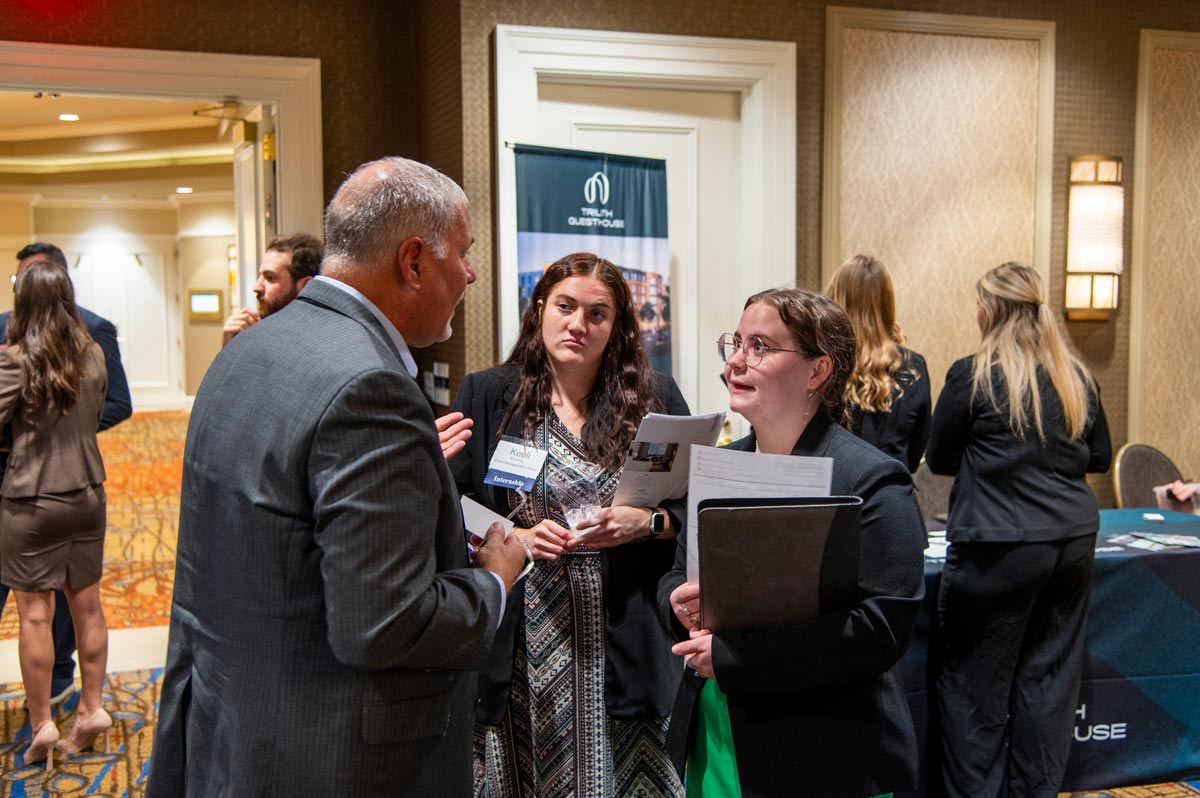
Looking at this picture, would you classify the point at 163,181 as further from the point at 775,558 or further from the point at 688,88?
the point at 775,558

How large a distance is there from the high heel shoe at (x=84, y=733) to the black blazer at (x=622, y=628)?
6.61 feet

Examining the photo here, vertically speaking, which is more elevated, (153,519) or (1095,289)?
(1095,289)

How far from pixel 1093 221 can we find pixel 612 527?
3580 millimetres

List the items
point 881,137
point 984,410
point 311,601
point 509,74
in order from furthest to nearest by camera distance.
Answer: point 881,137 → point 509,74 → point 984,410 → point 311,601

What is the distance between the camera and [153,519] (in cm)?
787

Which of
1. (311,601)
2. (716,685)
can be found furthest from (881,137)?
(311,601)

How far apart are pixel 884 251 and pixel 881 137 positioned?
499 mm

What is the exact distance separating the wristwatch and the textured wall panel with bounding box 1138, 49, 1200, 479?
148 inches

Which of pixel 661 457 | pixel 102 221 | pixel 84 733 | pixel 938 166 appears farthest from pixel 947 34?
pixel 102 221

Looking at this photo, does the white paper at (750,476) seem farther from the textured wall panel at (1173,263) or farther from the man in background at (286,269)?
the textured wall panel at (1173,263)

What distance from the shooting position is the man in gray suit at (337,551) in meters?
1.25

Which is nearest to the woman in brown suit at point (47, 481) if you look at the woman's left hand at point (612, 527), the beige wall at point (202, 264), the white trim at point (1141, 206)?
the woman's left hand at point (612, 527)

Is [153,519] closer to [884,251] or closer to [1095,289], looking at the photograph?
[884,251]

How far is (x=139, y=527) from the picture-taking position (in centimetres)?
757
